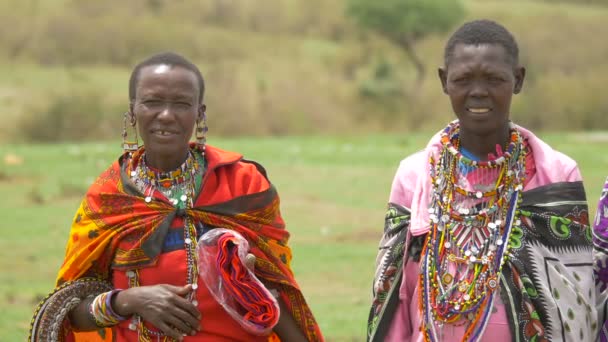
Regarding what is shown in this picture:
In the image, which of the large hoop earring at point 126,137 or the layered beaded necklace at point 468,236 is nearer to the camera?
the layered beaded necklace at point 468,236

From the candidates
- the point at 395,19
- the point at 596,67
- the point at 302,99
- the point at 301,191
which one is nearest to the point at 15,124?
the point at 302,99

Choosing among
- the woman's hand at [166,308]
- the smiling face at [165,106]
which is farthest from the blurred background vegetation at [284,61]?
the woman's hand at [166,308]

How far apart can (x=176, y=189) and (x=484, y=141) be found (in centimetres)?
122

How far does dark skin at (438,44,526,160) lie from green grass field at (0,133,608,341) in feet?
13.2

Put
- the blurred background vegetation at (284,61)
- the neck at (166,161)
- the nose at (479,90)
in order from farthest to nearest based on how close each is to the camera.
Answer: the blurred background vegetation at (284,61) → the neck at (166,161) → the nose at (479,90)

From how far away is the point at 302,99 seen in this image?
30438mm

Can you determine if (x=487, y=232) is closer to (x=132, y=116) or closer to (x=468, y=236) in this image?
(x=468, y=236)

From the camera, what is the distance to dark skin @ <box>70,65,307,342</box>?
13.1 feet

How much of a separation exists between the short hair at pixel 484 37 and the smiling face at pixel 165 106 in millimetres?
1013

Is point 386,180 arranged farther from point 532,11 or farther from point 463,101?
point 532,11

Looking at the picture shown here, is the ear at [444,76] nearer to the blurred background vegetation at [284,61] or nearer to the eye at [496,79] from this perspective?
the eye at [496,79]

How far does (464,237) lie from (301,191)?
12.2 meters

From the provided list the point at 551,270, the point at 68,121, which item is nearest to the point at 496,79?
the point at 551,270

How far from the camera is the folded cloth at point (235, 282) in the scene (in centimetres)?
404
